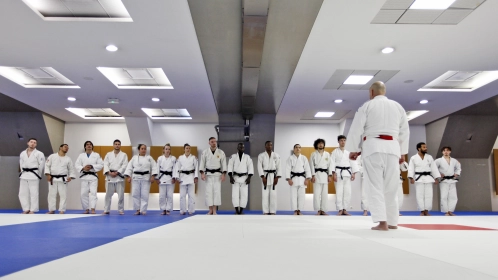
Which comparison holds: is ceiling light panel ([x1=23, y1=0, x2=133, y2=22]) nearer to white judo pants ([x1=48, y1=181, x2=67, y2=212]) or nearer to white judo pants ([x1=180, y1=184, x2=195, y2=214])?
white judo pants ([x1=48, y1=181, x2=67, y2=212])

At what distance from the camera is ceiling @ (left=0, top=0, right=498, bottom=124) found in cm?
472

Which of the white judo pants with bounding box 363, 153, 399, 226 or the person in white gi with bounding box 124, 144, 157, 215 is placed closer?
the white judo pants with bounding box 363, 153, 399, 226

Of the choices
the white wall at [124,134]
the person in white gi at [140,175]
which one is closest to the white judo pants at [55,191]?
the person in white gi at [140,175]

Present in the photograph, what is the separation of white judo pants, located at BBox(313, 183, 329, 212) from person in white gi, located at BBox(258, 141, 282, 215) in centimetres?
94

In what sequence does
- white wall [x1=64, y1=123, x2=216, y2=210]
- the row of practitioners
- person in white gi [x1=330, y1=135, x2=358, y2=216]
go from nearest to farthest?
the row of practitioners
person in white gi [x1=330, y1=135, x2=358, y2=216]
white wall [x1=64, y1=123, x2=216, y2=210]

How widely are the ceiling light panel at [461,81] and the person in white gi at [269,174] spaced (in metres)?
3.93

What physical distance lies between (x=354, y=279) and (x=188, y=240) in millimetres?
1334

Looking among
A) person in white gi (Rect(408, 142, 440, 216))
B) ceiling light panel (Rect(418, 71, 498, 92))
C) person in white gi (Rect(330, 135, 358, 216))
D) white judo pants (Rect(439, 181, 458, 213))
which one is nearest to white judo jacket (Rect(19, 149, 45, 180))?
person in white gi (Rect(330, 135, 358, 216))

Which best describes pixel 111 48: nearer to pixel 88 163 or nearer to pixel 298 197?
pixel 88 163

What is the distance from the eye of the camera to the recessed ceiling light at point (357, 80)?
741cm

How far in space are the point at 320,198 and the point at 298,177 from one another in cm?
68

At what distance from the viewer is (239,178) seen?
25.8ft

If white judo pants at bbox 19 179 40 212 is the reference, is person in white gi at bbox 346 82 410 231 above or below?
above

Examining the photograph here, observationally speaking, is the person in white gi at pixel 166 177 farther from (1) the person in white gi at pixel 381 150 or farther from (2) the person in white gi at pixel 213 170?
(1) the person in white gi at pixel 381 150
